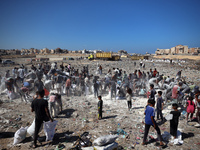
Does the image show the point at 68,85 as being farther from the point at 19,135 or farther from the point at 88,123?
the point at 19,135

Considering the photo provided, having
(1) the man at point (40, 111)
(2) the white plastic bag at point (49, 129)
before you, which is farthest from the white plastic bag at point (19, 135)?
(2) the white plastic bag at point (49, 129)

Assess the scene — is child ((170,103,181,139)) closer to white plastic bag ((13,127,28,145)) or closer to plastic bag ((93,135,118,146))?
plastic bag ((93,135,118,146))

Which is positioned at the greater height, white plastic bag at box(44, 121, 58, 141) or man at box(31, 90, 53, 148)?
man at box(31, 90, 53, 148)

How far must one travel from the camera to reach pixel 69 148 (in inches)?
150

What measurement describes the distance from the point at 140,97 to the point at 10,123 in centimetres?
691


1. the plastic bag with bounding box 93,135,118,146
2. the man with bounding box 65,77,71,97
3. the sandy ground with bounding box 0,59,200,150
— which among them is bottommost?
the sandy ground with bounding box 0,59,200,150

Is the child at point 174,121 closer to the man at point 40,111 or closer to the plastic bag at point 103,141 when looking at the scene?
the plastic bag at point 103,141

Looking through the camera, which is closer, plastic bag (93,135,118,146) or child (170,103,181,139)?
plastic bag (93,135,118,146)

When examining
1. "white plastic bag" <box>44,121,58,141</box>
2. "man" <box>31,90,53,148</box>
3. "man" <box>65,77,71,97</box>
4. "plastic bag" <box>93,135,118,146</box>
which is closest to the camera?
"plastic bag" <box>93,135,118,146</box>

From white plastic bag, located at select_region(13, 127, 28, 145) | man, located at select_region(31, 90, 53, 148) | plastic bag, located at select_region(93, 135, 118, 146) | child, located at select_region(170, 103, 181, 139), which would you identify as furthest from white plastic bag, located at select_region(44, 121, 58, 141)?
child, located at select_region(170, 103, 181, 139)

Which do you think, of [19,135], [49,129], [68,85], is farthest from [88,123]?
[68,85]

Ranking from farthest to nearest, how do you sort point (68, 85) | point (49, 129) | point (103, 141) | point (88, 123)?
point (68, 85)
point (88, 123)
point (49, 129)
point (103, 141)

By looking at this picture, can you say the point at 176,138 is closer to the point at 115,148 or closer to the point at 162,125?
the point at 162,125

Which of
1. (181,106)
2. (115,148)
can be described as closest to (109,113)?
(115,148)
